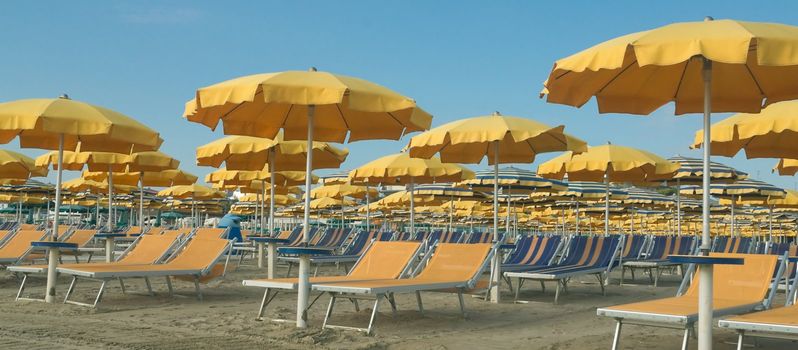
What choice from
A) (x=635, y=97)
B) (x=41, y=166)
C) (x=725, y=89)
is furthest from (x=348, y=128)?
(x=41, y=166)

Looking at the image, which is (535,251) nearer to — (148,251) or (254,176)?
(148,251)

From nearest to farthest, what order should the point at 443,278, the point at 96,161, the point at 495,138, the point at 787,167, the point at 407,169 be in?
1. the point at 443,278
2. the point at 495,138
3. the point at 787,167
4. the point at 407,169
5. the point at 96,161

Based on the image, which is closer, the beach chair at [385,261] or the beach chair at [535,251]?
the beach chair at [385,261]

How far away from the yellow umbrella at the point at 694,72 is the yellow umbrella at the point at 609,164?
182 inches

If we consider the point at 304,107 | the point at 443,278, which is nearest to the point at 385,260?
the point at 443,278

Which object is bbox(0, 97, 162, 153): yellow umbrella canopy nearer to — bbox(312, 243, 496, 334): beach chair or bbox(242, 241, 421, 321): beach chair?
bbox(242, 241, 421, 321): beach chair

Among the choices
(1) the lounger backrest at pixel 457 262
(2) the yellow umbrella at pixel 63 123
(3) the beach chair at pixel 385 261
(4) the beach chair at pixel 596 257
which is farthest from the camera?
(4) the beach chair at pixel 596 257

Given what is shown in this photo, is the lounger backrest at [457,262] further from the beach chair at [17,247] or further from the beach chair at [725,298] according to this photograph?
the beach chair at [17,247]

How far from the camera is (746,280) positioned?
543cm

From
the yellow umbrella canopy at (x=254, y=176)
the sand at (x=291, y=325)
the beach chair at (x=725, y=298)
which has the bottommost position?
the sand at (x=291, y=325)

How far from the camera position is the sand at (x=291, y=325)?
5293mm

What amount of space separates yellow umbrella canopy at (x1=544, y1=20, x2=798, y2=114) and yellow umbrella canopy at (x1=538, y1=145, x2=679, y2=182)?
465 cm

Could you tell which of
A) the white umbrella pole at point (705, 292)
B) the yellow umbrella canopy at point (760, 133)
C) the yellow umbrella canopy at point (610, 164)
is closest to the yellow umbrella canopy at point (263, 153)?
the yellow umbrella canopy at point (610, 164)

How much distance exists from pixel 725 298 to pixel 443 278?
2.40m
